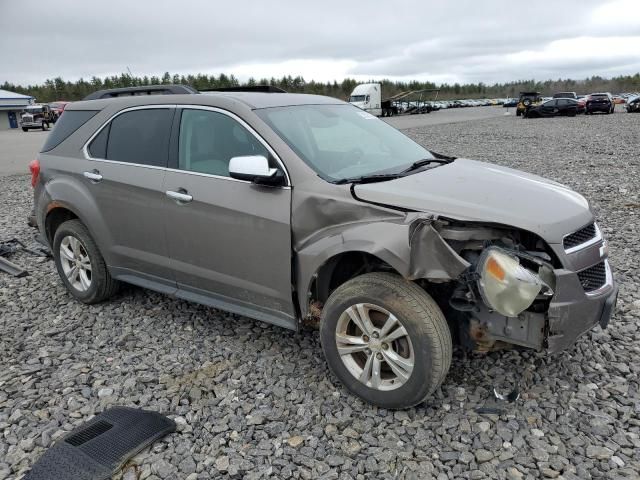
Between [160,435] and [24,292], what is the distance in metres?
3.12

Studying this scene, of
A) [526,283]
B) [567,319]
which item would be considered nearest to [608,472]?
[567,319]

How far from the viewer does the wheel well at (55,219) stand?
190 inches

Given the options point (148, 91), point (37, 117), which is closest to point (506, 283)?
point (148, 91)

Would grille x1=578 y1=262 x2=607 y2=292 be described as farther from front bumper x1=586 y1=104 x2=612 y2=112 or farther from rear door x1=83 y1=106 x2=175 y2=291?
front bumper x1=586 y1=104 x2=612 y2=112

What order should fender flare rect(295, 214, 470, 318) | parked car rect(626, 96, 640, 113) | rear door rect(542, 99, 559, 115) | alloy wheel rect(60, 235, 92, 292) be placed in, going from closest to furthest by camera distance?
fender flare rect(295, 214, 470, 318), alloy wheel rect(60, 235, 92, 292), rear door rect(542, 99, 559, 115), parked car rect(626, 96, 640, 113)

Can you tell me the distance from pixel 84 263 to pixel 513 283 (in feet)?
12.2

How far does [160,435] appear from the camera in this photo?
2961 millimetres

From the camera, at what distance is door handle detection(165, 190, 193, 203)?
3.70 meters

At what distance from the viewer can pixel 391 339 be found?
3.00 m

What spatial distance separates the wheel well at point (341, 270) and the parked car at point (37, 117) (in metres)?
40.4

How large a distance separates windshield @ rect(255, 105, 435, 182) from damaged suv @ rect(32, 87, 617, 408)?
17mm

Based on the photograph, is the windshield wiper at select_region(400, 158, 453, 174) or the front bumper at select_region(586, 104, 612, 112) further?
the front bumper at select_region(586, 104, 612, 112)

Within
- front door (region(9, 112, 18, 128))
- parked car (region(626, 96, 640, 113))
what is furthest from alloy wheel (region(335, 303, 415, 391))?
front door (region(9, 112, 18, 128))

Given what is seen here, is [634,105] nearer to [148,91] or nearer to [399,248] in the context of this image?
[148,91]
